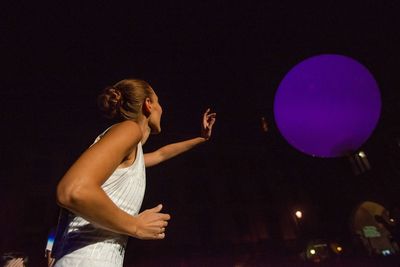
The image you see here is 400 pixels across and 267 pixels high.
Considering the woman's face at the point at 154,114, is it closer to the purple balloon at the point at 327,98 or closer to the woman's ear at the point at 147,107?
the woman's ear at the point at 147,107

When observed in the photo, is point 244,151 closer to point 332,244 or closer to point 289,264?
point 332,244

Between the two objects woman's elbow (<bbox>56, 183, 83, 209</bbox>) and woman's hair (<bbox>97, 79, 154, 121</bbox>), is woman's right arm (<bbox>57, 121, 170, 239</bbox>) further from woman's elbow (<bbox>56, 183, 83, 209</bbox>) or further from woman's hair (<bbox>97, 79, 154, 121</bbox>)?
woman's hair (<bbox>97, 79, 154, 121</bbox>)

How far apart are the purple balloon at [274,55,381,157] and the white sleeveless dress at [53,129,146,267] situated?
110 inches

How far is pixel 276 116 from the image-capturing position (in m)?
3.59

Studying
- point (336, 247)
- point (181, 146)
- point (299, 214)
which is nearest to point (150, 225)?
point (181, 146)

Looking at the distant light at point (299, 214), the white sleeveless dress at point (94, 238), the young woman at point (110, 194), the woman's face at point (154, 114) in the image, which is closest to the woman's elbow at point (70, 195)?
the young woman at point (110, 194)

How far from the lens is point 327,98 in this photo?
10.9 ft

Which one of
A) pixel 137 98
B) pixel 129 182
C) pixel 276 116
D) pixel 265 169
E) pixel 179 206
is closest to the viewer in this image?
pixel 129 182

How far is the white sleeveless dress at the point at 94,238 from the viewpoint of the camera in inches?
38.2

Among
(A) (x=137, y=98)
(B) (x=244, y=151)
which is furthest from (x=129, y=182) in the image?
(B) (x=244, y=151)

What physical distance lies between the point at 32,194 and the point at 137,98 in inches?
619

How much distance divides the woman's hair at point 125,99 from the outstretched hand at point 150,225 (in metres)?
0.50

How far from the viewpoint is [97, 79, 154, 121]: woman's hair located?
128 centimetres

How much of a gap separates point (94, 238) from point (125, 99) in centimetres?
65
